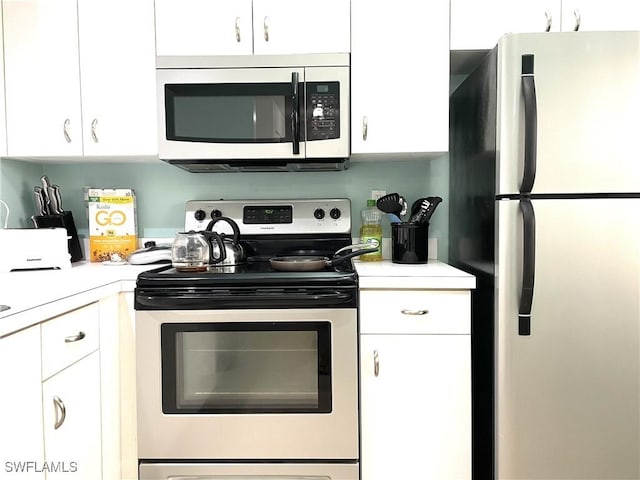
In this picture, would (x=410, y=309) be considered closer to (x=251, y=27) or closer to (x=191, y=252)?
(x=191, y=252)

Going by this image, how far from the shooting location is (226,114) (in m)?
1.79

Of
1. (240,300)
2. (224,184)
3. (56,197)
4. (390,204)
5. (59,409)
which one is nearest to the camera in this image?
(59,409)

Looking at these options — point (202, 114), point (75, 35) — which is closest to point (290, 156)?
point (202, 114)

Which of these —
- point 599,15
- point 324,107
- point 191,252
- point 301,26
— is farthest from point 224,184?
point 599,15

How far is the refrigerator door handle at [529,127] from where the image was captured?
1437mm

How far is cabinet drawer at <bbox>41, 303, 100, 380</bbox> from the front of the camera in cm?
117

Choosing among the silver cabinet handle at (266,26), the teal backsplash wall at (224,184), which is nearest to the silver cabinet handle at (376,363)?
the teal backsplash wall at (224,184)

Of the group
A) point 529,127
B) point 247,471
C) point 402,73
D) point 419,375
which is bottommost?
point 247,471

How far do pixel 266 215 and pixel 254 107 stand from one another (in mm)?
493

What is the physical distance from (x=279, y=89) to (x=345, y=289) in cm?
83

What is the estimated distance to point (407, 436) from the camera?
1.58 m

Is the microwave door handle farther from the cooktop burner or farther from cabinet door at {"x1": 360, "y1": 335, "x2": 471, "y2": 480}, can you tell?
cabinet door at {"x1": 360, "y1": 335, "x2": 471, "y2": 480}

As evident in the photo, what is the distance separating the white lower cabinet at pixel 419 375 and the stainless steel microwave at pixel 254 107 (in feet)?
2.15

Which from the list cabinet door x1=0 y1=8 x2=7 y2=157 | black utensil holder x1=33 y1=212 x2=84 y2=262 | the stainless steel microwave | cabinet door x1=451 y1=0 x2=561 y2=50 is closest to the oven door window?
the stainless steel microwave
